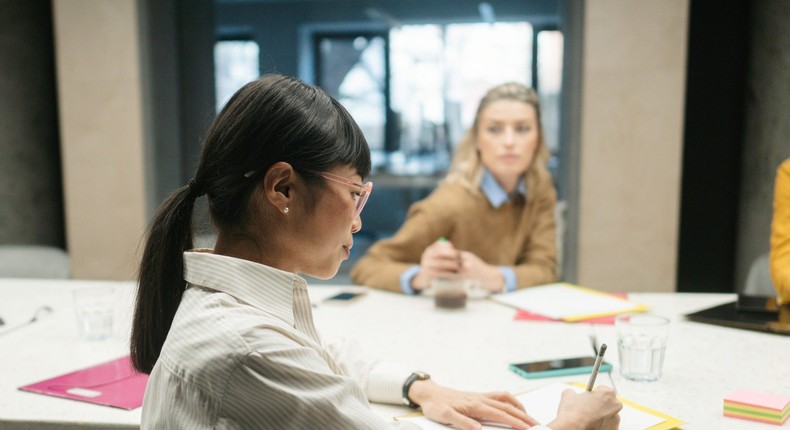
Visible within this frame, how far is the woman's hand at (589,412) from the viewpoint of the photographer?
107 cm

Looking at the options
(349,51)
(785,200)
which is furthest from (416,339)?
(349,51)

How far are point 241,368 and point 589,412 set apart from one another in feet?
1.94

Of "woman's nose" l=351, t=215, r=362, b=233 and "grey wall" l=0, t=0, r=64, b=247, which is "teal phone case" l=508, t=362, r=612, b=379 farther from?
"grey wall" l=0, t=0, r=64, b=247

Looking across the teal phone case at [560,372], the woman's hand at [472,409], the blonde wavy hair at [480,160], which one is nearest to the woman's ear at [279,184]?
the woman's hand at [472,409]

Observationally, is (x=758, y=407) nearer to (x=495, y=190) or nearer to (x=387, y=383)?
(x=387, y=383)

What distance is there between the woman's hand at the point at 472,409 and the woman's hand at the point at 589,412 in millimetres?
75

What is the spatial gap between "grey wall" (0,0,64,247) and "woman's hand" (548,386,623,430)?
14.0 ft

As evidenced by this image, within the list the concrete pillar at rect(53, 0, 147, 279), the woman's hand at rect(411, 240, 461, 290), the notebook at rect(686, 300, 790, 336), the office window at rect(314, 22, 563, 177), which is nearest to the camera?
the notebook at rect(686, 300, 790, 336)

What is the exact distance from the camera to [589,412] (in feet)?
3.58

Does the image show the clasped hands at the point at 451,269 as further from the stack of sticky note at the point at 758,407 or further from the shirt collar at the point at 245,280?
the shirt collar at the point at 245,280

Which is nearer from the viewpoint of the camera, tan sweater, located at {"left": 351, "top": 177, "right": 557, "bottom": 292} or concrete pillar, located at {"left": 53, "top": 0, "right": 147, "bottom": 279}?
tan sweater, located at {"left": 351, "top": 177, "right": 557, "bottom": 292}

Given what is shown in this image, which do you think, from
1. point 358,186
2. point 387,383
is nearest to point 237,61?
point 387,383

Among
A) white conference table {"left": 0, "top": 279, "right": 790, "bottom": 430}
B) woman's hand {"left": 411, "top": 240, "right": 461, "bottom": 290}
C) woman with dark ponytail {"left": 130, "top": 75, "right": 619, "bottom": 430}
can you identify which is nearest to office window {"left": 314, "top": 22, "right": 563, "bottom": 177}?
woman's hand {"left": 411, "top": 240, "right": 461, "bottom": 290}

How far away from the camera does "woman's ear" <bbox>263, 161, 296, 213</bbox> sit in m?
0.94
